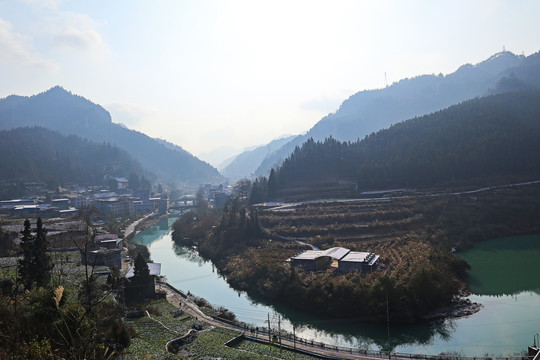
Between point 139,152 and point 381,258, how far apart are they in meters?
104

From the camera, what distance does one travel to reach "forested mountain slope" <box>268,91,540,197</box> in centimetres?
4150

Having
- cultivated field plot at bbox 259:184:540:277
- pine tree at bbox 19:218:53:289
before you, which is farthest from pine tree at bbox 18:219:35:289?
cultivated field plot at bbox 259:184:540:277

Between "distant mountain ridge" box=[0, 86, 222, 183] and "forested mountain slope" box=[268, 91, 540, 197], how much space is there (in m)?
65.9

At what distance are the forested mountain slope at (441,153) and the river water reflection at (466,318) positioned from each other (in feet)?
44.7

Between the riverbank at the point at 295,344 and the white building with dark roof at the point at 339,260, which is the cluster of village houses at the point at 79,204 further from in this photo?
the riverbank at the point at 295,344

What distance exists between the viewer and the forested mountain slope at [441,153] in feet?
136

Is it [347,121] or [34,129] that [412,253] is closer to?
[34,129]

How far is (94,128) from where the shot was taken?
117 meters

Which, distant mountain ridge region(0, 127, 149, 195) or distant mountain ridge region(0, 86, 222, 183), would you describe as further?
distant mountain ridge region(0, 86, 222, 183)

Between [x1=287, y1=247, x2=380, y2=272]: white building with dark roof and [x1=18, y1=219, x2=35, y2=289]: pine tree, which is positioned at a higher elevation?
[x1=18, y1=219, x2=35, y2=289]: pine tree

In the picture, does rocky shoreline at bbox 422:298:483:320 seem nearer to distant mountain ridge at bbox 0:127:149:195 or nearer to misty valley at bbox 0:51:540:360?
misty valley at bbox 0:51:540:360

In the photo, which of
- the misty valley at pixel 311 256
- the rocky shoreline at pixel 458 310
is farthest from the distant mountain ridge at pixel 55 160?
the rocky shoreline at pixel 458 310

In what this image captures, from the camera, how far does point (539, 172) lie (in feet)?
133

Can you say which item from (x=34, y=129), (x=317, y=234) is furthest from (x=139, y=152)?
(x=317, y=234)
